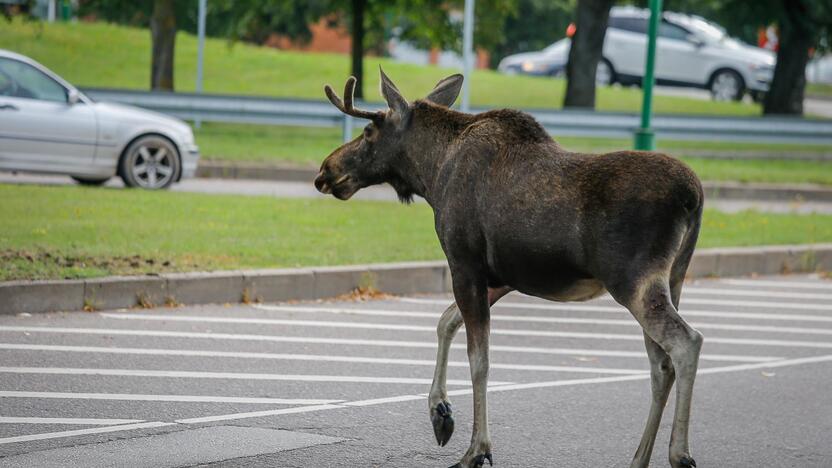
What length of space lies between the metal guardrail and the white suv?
13854mm

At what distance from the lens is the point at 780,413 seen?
8070 mm

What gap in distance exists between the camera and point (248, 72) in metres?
39.0

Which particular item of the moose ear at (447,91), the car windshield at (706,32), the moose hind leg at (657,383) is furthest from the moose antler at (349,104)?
the car windshield at (706,32)

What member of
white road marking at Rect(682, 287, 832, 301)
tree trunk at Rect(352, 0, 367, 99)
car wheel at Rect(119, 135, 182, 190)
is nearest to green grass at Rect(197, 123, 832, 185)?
tree trunk at Rect(352, 0, 367, 99)

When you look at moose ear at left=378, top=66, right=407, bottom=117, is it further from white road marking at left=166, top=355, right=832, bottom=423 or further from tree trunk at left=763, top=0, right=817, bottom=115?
tree trunk at left=763, top=0, right=817, bottom=115

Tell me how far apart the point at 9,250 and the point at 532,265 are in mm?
6747

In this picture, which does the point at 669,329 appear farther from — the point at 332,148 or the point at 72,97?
the point at 332,148

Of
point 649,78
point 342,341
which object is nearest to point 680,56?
point 649,78

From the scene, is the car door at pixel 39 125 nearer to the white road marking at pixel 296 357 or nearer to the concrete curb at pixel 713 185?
the concrete curb at pixel 713 185

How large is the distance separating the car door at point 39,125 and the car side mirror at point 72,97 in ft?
0.07

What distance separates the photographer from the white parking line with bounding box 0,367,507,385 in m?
8.23

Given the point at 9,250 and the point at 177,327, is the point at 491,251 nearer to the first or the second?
the point at 177,327

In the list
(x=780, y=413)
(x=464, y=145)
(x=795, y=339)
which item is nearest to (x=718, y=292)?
(x=795, y=339)

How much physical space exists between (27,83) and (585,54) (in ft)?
53.6
